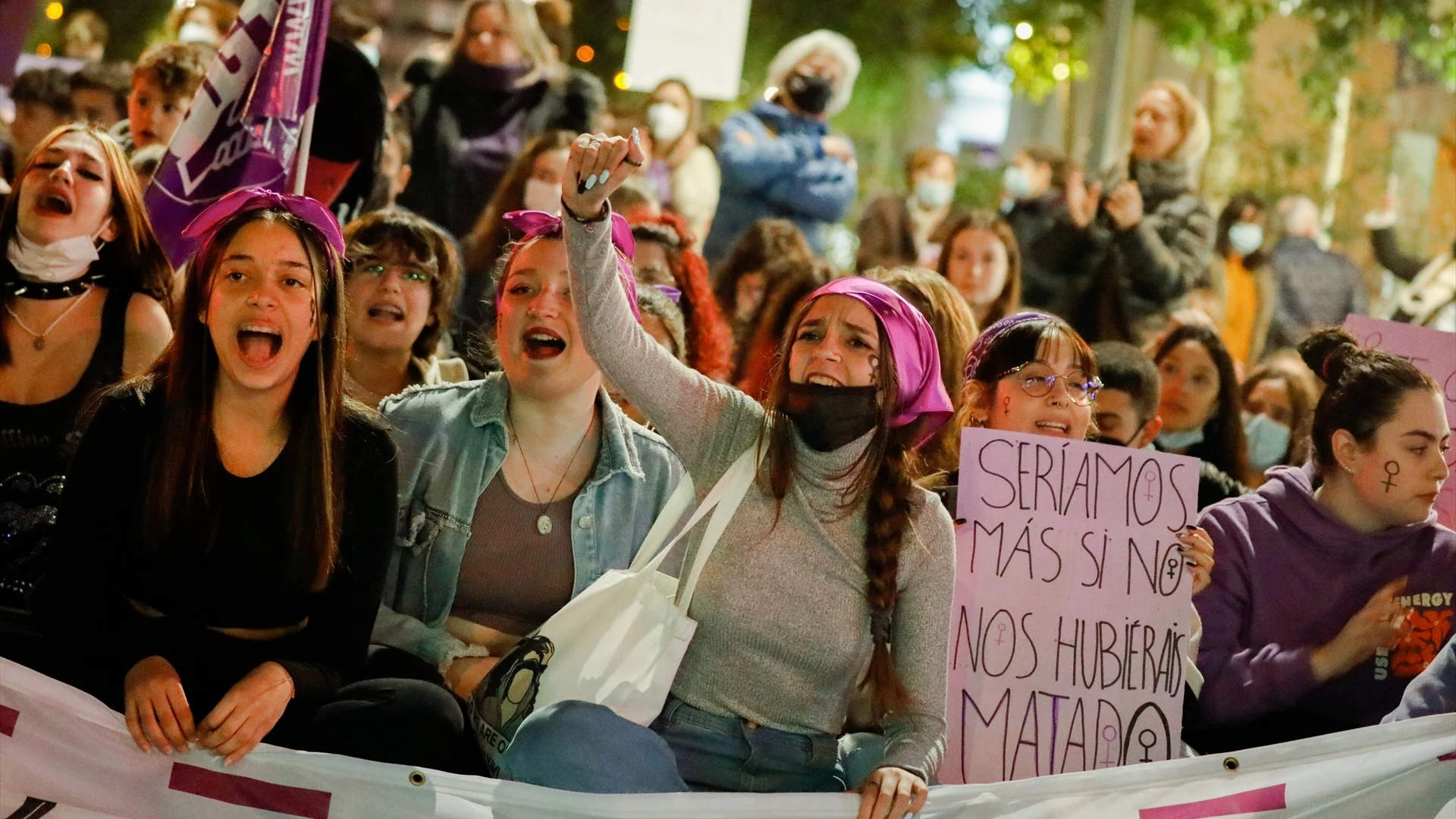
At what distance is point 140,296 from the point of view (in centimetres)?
443

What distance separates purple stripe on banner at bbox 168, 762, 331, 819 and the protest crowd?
6cm

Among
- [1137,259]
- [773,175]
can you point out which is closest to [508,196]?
[773,175]

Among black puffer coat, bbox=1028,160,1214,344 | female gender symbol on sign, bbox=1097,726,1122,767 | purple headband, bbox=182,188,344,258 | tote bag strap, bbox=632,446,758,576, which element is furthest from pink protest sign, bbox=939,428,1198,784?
black puffer coat, bbox=1028,160,1214,344

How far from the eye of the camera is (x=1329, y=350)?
14.9 ft

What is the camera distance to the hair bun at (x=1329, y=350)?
4.41 m

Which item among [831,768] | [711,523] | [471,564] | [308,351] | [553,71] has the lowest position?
[831,768]

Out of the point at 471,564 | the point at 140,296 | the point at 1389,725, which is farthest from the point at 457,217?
the point at 1389,725

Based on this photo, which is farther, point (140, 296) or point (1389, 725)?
point (140, 296)

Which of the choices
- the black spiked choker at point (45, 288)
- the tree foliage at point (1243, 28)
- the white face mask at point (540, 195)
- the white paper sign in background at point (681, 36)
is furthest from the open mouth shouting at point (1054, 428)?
the tree foliage at point (1243, 28)

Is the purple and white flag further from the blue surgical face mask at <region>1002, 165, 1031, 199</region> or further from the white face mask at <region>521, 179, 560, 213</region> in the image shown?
the blue surgical face mask at <region>1002, 165, 1031, 199</region>

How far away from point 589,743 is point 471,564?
77 centimetres

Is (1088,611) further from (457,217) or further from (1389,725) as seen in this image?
(457,217)

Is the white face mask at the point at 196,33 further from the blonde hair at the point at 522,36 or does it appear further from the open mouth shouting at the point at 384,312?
the open mouth shouting at the point at 384,312

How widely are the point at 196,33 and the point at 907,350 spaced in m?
6.30
